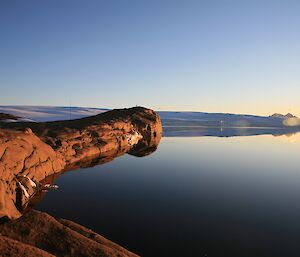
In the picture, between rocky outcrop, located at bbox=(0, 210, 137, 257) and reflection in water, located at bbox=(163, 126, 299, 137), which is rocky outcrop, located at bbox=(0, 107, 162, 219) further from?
reflection in water, located at bbox=(163, 126, 299, 137)

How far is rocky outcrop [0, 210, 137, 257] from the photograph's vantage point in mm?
8820

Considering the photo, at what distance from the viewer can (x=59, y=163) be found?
101 feet

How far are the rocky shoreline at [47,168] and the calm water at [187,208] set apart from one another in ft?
6.49

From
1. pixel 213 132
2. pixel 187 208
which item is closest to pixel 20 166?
pixel 187 208

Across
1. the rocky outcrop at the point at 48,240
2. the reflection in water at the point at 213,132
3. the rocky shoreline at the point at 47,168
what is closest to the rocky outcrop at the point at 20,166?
the rocky shoreline at the point at 47,168

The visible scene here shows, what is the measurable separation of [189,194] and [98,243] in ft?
41.1

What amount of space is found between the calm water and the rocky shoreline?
198 cm

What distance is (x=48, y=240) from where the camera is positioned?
33.3ft

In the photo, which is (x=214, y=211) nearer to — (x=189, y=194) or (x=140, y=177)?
(x=189, y=194)

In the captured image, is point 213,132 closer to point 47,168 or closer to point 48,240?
point 47,168

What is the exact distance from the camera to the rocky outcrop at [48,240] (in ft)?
28.9

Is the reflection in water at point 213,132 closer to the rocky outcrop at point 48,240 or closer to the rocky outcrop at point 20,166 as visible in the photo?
the rocky outcrop at point 20,166

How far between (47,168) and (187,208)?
1479cm

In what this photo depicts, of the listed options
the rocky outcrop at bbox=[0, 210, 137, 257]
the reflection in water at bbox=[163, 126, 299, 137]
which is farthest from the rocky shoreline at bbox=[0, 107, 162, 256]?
the reflection in water at bbox=[163, 126, 299, 137]
